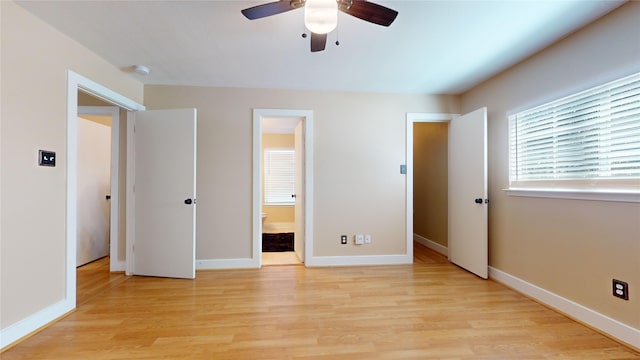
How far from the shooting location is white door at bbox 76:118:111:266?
3.63 metres

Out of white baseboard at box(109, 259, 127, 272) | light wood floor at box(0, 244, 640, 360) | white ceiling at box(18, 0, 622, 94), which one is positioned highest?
white ceiling at box(18, 0, 622, 94)

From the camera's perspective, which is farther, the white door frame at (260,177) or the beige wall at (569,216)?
the white door frame at (260,177)

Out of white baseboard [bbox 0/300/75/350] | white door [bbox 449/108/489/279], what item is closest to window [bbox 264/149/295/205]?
white door [bbox 449/108/489/279]

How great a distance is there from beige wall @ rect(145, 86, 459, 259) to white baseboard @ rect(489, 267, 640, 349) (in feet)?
4.16

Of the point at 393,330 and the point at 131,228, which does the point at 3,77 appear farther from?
the point at 393,330

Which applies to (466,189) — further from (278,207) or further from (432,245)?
(278,207)

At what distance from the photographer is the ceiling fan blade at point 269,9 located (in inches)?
60.5

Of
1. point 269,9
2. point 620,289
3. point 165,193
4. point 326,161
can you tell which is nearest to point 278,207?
point 326,161

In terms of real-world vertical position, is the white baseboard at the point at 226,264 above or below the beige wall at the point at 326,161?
below

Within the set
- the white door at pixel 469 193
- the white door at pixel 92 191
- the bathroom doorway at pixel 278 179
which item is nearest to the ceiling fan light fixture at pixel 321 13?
the white door at pixel 469 193

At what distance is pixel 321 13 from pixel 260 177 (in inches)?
88.8

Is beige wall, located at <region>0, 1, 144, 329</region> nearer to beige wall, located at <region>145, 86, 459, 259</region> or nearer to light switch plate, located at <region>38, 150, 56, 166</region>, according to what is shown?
light switch plate, located at <region>38, 150, 56, 166</region>

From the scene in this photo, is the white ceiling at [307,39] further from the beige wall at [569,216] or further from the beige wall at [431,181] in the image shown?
the beige wall at [431,181]

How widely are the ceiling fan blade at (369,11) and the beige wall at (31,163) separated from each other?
2205mm
